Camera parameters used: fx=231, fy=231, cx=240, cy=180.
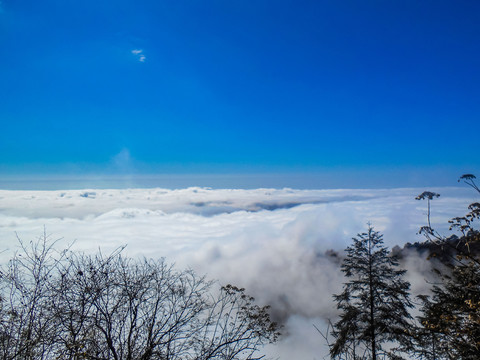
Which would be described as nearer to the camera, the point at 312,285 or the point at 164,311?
the point at 164,311

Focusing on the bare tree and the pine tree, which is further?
the pine tree

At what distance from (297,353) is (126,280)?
95.0m

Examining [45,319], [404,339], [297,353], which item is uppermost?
[45,319]

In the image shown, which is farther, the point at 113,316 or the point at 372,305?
the point at 372,305

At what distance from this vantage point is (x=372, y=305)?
13.9 meters

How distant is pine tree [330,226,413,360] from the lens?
13.0m

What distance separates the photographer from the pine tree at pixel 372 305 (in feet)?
42.7

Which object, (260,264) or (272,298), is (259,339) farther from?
(260,264)

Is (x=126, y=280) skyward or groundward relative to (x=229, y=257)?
skyward

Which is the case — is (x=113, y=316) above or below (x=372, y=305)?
above

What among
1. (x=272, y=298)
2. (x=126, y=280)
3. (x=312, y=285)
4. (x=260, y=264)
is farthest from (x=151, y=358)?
(x=260, y=264)

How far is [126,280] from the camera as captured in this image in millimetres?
8711

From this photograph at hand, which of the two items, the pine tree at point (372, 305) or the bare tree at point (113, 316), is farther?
the pine tree at point (372, 305)

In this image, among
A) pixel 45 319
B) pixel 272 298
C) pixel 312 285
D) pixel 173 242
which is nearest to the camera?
pixel 45 319
